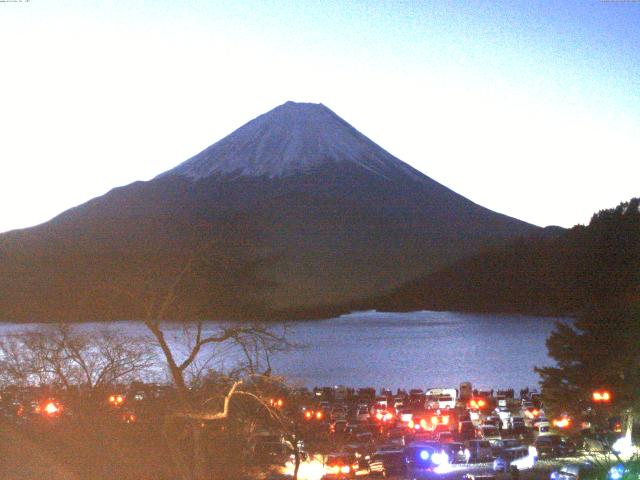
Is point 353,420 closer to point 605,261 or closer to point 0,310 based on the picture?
point 605,261

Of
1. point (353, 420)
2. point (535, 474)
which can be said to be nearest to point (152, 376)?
point (535, 474)

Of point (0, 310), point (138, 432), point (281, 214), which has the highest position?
point (281, 214)

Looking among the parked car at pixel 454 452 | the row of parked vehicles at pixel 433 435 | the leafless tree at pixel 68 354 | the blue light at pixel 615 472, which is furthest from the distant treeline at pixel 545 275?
the leafless tree at pixel 68 354

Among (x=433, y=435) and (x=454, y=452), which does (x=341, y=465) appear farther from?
(x=433, y=435)

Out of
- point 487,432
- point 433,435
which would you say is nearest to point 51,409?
point 433,435

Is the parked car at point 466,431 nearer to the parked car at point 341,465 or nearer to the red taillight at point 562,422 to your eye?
the red taillight at point 562,422
